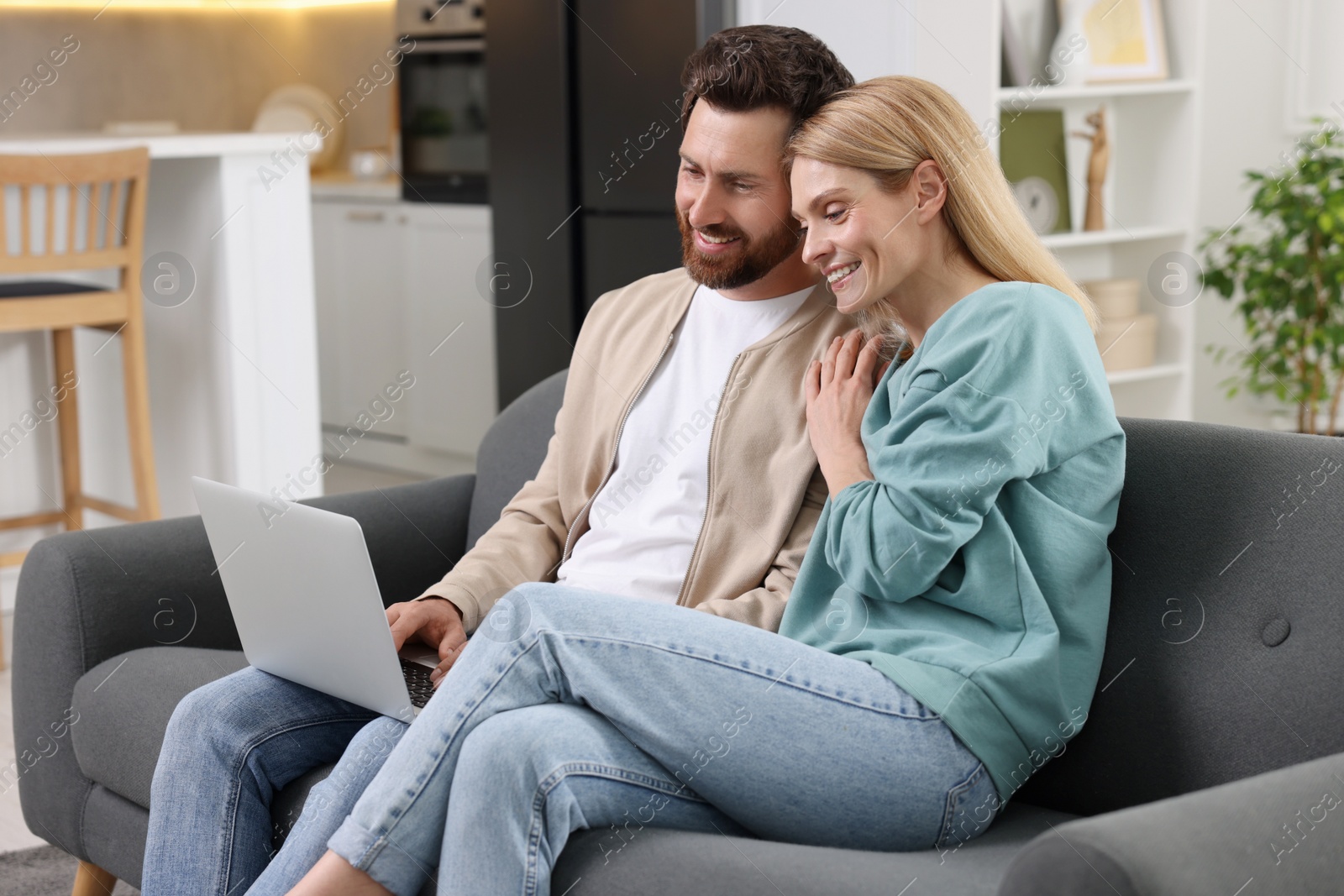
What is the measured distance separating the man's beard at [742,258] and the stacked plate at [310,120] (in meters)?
4.33

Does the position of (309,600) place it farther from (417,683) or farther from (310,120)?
(310,120)

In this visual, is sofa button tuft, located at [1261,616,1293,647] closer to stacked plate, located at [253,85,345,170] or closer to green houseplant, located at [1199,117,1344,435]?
green houseplant, located at [1199,117,1344,435]

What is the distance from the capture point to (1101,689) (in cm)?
147

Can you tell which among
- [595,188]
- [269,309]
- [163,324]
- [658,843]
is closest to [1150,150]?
[595,188]

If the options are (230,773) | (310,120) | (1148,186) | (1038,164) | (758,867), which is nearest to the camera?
(758,867)

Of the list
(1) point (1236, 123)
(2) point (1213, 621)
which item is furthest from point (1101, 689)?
(1) point (1236, 123)

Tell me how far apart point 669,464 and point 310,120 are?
4.57m

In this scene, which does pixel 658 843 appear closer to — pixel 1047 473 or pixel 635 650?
pixel 635 650

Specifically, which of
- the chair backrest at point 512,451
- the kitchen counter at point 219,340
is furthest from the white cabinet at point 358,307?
the chair backrest at point 512,451

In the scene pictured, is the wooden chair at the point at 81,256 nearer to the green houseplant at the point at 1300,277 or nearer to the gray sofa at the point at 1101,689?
the gray sofa at the point at 1101,689

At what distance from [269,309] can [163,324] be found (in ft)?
1.13

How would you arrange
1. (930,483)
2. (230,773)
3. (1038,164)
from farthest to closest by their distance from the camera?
1. (1038,164)
2. (230,773)
3. (930,483)

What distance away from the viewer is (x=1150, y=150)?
4.00m

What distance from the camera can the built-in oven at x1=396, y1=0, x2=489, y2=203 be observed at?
4934mm
